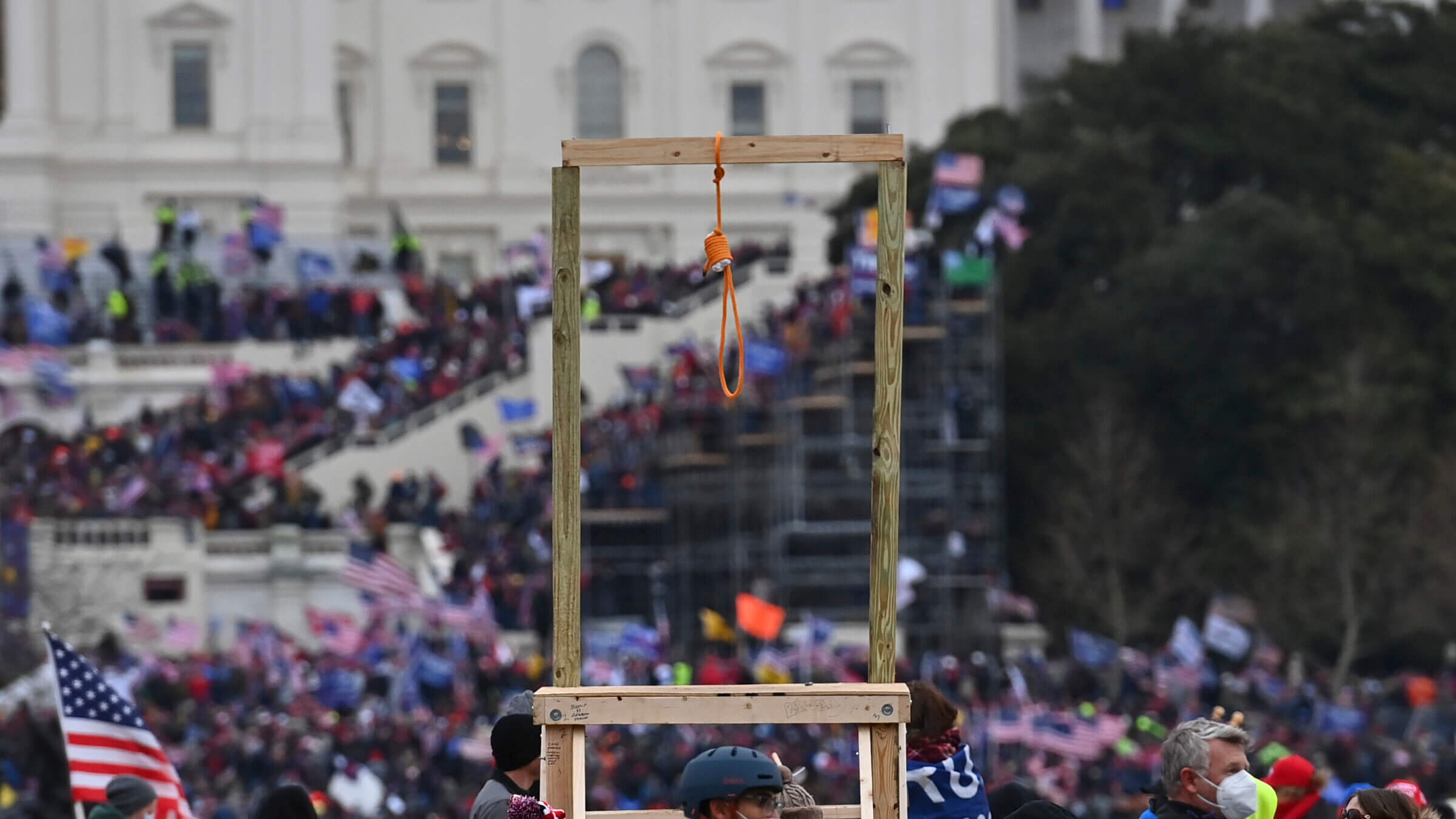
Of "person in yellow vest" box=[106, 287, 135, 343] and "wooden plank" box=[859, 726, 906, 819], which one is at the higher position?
"person in yellow vest" box=[106, 287, 135, 343]

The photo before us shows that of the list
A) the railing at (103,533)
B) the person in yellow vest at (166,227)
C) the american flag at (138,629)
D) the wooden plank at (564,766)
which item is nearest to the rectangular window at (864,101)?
the person in yellow vest at (166,227)

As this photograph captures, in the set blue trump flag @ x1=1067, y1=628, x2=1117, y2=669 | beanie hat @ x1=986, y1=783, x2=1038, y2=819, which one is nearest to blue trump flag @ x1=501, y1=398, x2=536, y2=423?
blue trump flag @ x1=1067, y1=628, x2=1117, y2=669

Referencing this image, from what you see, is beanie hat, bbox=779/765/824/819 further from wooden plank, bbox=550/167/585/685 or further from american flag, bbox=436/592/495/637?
american flag, bbox=436/592/495/637

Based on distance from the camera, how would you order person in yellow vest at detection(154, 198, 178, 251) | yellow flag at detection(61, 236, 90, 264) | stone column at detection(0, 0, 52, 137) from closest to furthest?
yellow flag at detection(61, 236, 90, 264)
person in yellow vest at detection(154, 198, 178, 251)
stone column at detection(0, 0, 52, 137)

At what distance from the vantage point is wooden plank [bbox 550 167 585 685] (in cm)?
890

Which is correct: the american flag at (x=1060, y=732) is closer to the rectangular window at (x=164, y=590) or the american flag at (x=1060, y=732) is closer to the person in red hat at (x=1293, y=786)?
the rectangular window at (x=164, y=590)

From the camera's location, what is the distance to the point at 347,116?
240 ft

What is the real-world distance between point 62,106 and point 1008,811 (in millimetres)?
60986

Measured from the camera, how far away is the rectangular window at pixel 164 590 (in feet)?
137

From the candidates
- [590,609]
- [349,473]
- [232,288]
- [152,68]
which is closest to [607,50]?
[152,68]

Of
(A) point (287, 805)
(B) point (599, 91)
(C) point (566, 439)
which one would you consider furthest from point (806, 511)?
(C) point (566, 439)

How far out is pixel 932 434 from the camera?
4456 cm

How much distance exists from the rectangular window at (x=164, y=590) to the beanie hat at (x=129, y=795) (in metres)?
31.3

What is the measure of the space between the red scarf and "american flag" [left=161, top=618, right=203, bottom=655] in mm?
29208
